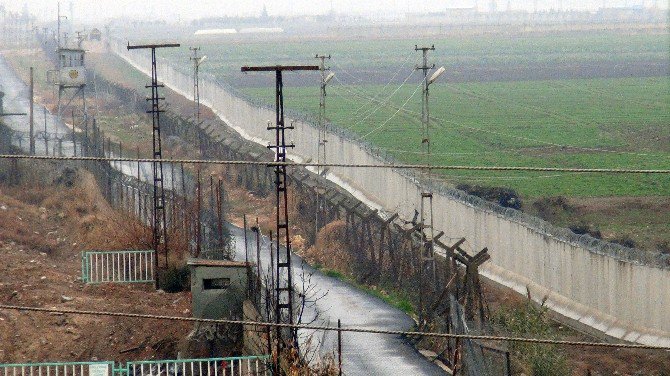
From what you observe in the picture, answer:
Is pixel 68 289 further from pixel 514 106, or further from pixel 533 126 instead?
pixel 514 106

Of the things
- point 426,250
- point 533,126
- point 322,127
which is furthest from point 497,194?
point 533,126

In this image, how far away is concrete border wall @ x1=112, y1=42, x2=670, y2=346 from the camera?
20.1m

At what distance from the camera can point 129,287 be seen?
27.5m

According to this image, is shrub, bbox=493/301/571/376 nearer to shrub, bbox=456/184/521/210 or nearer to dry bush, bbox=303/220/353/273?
dry bush, bbox=303/220/353/273

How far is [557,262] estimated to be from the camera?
2247 centimetres

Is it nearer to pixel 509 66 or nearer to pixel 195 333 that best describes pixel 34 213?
pixel 195 333

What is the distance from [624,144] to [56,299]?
33872mm

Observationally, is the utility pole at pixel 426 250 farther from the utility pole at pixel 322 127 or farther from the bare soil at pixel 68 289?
the utility pole at pixel 322 127

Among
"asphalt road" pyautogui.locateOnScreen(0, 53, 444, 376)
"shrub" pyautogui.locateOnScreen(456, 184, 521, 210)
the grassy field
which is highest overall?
the grassy field

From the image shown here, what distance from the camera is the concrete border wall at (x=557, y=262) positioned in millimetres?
20062

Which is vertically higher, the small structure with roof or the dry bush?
the small structure with roof

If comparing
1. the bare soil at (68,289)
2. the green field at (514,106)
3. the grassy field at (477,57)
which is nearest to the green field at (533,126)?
the green field at (514,106)

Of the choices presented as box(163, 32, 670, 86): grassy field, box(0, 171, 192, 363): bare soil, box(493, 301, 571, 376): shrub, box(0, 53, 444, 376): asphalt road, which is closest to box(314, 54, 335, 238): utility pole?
box(0, 53, 444, 376): asphalt road

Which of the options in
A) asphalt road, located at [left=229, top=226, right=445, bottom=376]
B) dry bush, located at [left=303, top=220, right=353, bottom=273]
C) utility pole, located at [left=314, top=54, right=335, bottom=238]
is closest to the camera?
asphalt road, located at [left=229, top=226, right=445, bottom=376]
